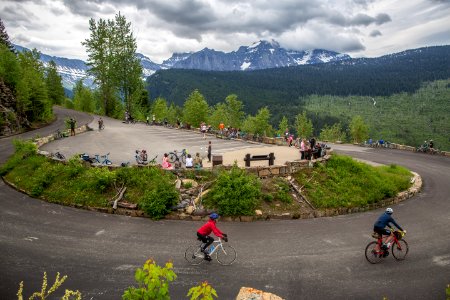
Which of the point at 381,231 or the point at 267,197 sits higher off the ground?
the point at 381,231

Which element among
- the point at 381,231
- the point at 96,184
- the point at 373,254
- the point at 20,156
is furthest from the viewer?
→ the point at 20,156

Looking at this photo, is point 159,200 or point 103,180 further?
point 103,180

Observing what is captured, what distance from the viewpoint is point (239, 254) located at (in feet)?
39.4

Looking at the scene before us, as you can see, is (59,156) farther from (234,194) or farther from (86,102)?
(86,102)

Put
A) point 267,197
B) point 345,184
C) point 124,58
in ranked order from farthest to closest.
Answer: point 124,58
point 345,184
point 267,197

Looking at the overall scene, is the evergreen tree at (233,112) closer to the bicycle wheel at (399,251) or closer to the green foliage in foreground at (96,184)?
the green foliage in foreground at (96,184)

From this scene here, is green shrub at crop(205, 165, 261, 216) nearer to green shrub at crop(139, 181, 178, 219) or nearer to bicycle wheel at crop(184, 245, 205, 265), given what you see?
green shrub at crop(139, 181, 178, 219)

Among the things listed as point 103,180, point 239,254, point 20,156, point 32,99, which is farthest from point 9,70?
point 239,254

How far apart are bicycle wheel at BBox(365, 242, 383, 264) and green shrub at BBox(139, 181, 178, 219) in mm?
8842

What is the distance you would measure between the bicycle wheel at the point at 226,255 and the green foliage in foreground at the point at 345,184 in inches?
275

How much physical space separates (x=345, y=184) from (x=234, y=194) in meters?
7.63

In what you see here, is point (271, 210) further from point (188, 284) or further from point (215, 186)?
point (188, 284)

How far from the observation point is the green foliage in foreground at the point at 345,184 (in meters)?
17.6

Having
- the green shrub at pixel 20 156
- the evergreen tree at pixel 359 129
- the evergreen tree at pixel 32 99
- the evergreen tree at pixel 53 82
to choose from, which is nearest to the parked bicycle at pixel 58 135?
the green shrub at pixel 20 156
